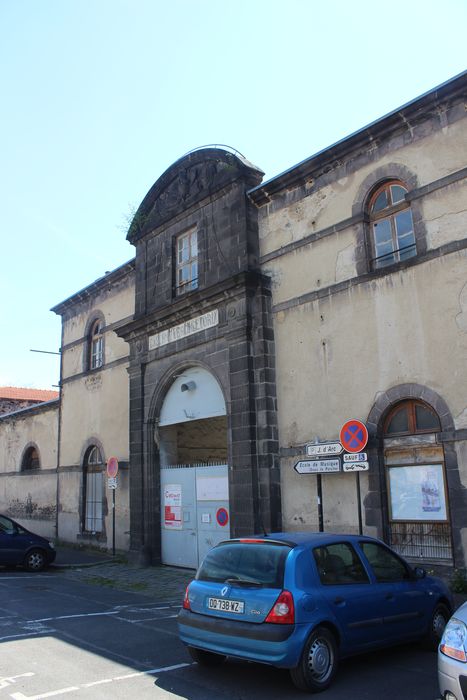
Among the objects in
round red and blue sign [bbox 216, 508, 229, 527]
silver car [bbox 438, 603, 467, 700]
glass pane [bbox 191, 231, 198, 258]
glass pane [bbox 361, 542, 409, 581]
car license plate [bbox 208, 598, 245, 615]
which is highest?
glass pane [bbox 191, 231, 198, 258]

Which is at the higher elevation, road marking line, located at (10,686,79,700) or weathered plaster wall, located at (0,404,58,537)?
weathered plaster wall, located at (0,404,58,537)

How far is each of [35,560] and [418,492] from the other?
31.9 ft

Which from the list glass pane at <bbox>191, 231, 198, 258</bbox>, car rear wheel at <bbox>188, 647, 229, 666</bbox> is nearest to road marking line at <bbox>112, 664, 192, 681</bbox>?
car rear wheel at <bbox>188, 647, 229, 666</bbox>

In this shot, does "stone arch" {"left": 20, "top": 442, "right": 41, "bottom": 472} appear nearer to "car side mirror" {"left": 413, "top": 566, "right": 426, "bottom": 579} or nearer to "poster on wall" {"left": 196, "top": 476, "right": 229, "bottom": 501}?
"poster on wall" {"left": 196, "top": 476, "right": 229, "bottom": 501}

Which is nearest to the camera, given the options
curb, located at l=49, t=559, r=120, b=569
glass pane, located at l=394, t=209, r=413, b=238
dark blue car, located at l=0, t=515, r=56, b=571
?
glass pane, located at l=394, t=209, r=413, b=238

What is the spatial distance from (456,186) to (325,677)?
307 inches

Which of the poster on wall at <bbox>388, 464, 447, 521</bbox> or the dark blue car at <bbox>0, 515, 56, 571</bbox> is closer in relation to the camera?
the poster on wall at <bbox>388, 464, 447, 521</bbox>

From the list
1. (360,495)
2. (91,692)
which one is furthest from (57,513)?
(91,692)

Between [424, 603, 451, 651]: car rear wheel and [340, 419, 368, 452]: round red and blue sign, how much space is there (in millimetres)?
2798

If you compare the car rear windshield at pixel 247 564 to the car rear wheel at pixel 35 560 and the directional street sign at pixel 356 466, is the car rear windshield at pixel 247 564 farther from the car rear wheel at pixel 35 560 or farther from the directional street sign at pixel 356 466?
the car rear wheel at pixel 35 560

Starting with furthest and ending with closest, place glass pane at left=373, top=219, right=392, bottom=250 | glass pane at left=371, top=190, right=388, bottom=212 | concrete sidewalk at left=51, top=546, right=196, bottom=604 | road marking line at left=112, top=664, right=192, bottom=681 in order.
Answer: concrete sidewalk at left=51, top=546, right=196, bottom=604, glass pane at left=371, top=190, right=388, bottom=212, glass pane at left=373, top=219, right=392, bottom=250, road marking line at left=112, top=664, right=192, bottom=681

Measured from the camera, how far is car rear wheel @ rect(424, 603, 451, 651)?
7253 millimetres

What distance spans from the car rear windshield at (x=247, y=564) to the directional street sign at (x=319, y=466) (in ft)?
14.2

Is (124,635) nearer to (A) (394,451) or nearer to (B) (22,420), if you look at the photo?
(A) (394,451)
